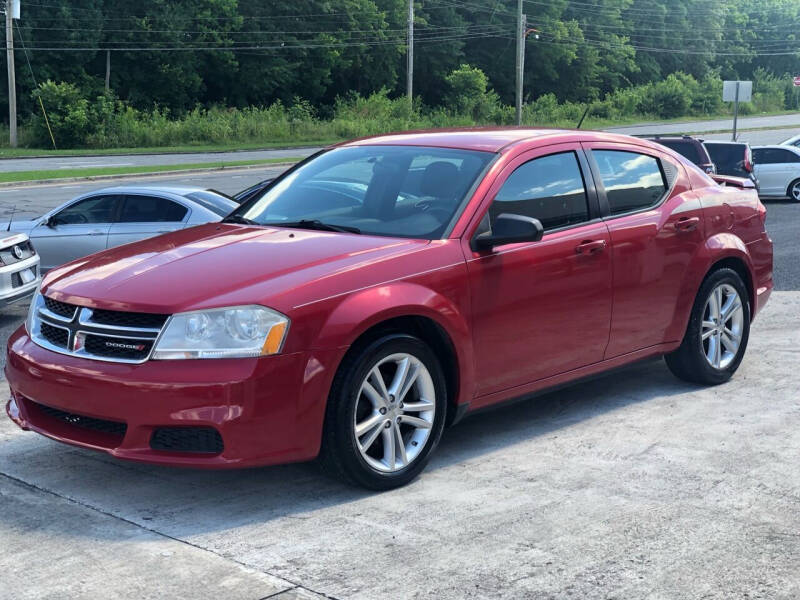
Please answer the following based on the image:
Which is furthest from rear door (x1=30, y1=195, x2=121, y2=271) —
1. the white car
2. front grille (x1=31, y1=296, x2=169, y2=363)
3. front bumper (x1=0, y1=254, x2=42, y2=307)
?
the white car

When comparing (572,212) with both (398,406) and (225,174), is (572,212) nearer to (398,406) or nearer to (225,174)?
(398,406)

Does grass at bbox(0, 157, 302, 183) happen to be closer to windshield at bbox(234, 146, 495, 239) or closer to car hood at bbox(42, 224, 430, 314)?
windshield at bbox(234, 146, 495, 239)

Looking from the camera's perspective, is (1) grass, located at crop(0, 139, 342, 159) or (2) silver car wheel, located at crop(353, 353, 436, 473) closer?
(2) silver car wheel, located at crop(353, 353, 436, 473)

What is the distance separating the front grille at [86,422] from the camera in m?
4.88

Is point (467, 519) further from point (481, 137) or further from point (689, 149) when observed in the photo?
point (689, 149)

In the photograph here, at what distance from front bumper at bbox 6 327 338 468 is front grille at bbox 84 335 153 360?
6 cm

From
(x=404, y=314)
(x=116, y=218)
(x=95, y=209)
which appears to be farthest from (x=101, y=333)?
(x=95, y=209)

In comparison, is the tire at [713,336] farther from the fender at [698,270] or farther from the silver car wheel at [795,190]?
the silver car wheel at [795,190]

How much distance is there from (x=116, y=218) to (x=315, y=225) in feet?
23.3

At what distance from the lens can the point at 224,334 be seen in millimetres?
4754

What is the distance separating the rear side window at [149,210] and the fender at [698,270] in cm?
665

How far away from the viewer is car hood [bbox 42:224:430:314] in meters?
4.84

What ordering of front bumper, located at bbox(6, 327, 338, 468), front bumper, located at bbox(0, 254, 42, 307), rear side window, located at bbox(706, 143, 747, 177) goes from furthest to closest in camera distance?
rear side window, located at bbox(706, 143, 747, 177) < front bumper, located at bbox(0, 254, 42, 307) < front bumper, located at bbox(6, 327, 338, 468)

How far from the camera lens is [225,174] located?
34.5 m
